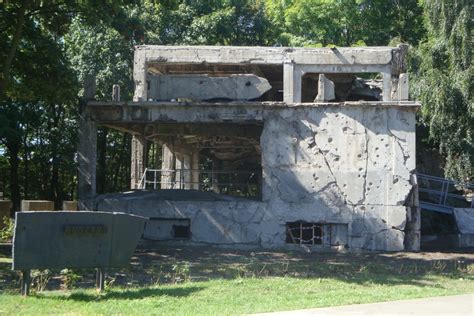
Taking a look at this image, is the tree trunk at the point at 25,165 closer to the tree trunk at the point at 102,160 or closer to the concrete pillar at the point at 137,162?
the tree trunk at the point at 102,160

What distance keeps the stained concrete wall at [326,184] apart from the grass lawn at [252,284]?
1281 mm

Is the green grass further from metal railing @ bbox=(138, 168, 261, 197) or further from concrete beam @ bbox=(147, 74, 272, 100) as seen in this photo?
metal railing @ bbox=(138, 168, 261, 197)

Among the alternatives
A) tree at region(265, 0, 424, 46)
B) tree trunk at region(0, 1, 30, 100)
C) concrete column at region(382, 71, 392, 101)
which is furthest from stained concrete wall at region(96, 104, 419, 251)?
tree at region(265, 0, 424, 46)

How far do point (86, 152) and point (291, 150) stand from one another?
6537 mm

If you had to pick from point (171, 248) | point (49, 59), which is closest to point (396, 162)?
point (171, 248)

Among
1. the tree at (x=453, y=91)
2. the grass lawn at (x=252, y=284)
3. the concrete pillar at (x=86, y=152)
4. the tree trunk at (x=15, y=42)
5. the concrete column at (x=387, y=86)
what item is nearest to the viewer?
the grass lawn at (x=252, y=284)

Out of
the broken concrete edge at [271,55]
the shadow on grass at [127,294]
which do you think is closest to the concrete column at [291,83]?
the broken concrete edge at [271,55]

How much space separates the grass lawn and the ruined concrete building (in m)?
1.40

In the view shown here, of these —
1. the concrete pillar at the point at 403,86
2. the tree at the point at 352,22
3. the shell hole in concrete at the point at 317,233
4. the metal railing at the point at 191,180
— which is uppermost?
the tree at the point at 352,22

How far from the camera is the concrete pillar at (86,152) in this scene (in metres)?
20.0

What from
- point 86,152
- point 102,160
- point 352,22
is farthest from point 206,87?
point 352,22

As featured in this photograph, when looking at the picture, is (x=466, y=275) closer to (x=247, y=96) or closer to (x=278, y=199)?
(x=278, y=199)

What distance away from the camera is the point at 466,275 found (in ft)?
45.8

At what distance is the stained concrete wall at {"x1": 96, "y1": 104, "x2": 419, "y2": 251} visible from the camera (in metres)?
18.7
